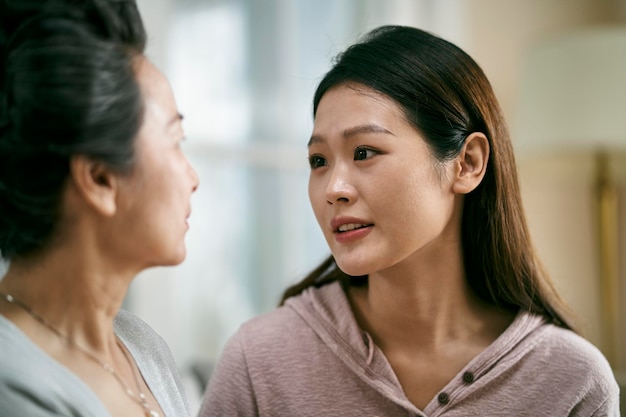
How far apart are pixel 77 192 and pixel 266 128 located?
1952mm

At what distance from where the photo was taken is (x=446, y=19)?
3119 millimetres

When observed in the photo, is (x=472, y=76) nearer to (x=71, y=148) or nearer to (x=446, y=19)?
(x=71, y=148)

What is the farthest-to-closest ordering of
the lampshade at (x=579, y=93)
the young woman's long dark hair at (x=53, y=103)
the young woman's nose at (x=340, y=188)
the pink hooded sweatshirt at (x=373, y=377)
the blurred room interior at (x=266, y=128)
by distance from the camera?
the lampshade at (x=579, y=93), the blurred room interior at (x=266, y=128), the pink hooded sweatshirt at (x=373, y=377), the young woman's nose at (x=340, y=188), the young woman's long dark hair at (x=53, y=103)

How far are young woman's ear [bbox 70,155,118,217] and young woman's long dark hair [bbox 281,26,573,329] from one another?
1.93 ft

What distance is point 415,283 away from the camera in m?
1.44

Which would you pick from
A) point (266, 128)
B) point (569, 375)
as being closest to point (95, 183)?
point (569, 375)

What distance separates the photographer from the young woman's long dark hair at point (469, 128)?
134 centimetres

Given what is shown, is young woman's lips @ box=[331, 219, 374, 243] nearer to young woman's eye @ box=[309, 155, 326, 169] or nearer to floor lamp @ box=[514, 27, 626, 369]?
young woman's eye @ box=[309, 155, 326, 169]

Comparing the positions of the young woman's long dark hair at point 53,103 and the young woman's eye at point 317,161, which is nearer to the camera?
the young woman's long dark hair at point 53,103

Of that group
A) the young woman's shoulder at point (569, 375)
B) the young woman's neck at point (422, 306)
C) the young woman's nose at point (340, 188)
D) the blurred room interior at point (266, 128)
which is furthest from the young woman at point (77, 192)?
the blurred room interior at point (266, 128)

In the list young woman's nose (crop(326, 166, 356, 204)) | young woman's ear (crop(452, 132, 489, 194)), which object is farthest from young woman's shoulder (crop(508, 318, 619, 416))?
young woman's nose (crop(326, 166, 356, 204))

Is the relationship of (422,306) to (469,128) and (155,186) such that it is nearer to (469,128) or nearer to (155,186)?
(469,128)

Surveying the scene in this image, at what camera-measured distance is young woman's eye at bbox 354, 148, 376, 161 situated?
4.28ft

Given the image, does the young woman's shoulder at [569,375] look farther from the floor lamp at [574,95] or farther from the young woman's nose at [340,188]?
the floor lamp at [574,95]
